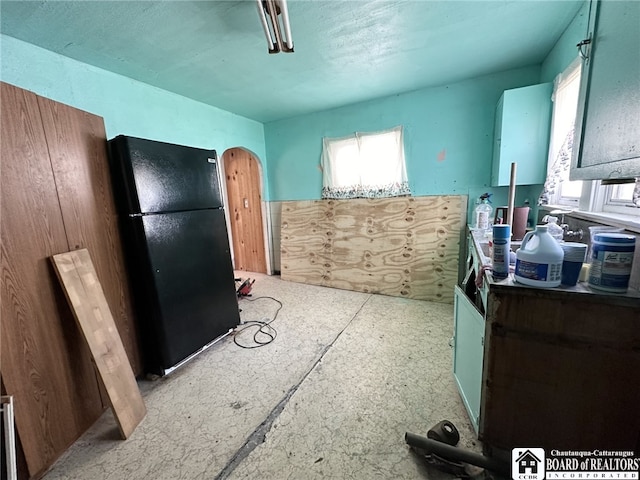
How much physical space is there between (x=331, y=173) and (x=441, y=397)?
2892mm

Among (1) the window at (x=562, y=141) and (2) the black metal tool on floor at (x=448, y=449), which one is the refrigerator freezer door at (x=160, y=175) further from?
(1) the window at (x=562, y=141)

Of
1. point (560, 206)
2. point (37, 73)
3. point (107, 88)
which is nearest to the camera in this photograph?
point (37, 73)

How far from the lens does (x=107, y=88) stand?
217 centimetres

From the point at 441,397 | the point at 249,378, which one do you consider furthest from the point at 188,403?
the point at 441,397

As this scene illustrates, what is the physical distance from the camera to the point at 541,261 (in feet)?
2.99

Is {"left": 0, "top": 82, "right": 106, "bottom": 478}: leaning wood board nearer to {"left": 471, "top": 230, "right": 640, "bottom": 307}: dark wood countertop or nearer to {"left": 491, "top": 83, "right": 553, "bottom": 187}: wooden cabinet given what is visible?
{"left": 471, "top": 230, "right": 640, "bottom": 307}: dark wood countertop

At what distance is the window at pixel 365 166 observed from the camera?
3.20 meters

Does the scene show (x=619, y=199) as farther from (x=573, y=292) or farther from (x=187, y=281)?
(x=187, y=281)

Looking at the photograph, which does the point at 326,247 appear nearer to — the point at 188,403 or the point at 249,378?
the point at 249,378

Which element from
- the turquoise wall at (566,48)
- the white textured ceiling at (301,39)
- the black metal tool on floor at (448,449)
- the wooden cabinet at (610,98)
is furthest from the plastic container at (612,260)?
the white textured ceiling at (301,39)

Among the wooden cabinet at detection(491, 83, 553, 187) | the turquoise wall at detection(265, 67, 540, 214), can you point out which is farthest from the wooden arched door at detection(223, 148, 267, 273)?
the wooden cabinet at detection(491, 83, 553, 187)

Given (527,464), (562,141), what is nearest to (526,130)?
(562,141)

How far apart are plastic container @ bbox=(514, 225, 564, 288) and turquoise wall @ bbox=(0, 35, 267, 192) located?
306 centimetres

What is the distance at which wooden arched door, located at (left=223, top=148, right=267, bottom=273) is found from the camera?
423 cm
